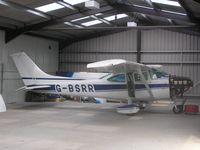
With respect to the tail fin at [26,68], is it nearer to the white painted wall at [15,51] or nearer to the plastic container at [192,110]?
the white painted wall at [15,51]

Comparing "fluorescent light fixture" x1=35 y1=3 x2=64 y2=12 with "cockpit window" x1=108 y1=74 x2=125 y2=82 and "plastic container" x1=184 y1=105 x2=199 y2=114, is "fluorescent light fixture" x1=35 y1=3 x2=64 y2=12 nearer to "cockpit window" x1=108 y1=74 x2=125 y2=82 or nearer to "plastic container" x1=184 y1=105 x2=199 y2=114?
"cockpit window" x1=108 y1=74 x2=125 y2=82

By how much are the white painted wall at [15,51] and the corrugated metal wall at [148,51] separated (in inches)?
66.8

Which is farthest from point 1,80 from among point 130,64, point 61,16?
point 130,64

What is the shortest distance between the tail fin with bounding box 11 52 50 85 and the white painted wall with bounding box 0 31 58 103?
0.93 m

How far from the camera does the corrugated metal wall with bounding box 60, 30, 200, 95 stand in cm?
1845

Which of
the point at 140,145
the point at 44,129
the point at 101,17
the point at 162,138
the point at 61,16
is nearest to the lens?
the point at 140,145

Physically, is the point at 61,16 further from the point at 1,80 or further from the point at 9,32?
the point at 1,80

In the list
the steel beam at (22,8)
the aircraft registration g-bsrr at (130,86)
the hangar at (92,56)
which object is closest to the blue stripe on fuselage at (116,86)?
the aircraft registration g-bsrr at (130,86)

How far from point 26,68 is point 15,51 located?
181 centimetres

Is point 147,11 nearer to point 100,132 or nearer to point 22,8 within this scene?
point 22,8

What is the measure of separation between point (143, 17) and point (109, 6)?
412 cm

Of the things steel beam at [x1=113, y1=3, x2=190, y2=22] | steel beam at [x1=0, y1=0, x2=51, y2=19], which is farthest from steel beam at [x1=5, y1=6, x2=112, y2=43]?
steel beam at [x1=113, y1=3, x2=190, y2=22]

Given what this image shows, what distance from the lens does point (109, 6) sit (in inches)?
562

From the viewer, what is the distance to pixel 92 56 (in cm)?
1983
